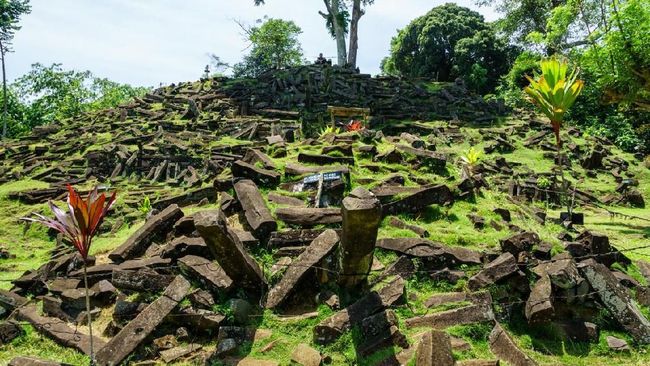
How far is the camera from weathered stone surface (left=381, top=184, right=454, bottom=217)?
727cm

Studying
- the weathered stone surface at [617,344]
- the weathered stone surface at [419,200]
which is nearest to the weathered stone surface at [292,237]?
the weathered stone surface at [419,200]

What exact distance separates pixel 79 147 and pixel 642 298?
19639mm

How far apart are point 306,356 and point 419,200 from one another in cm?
353

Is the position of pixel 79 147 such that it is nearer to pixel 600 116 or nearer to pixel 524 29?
pixel 600 116

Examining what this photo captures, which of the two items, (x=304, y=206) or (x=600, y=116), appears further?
(x=600, y=116)

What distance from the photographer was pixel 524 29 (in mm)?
34312

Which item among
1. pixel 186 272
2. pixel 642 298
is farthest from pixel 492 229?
pixel 186 272

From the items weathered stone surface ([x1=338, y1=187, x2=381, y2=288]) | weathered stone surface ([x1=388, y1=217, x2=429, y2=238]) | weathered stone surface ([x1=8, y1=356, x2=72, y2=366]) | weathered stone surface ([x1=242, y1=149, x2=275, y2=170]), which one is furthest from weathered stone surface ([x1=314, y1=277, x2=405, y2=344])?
weathered stone surface ([x1=242, y1=149, x2=275, y2=170])

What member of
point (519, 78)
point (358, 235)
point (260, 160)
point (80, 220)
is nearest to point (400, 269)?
point (358, 235)

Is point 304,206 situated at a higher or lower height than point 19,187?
higher

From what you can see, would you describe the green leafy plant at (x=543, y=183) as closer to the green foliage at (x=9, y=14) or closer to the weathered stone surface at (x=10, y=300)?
the weathered stone surface at (x=10, y=300)

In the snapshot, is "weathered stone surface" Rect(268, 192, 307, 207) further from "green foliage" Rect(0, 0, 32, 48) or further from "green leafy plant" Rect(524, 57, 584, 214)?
"green foliage" Rect(0, 0, 32, 48)

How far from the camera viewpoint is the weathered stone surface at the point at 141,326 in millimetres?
4816

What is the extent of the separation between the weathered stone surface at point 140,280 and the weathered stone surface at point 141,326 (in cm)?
38
